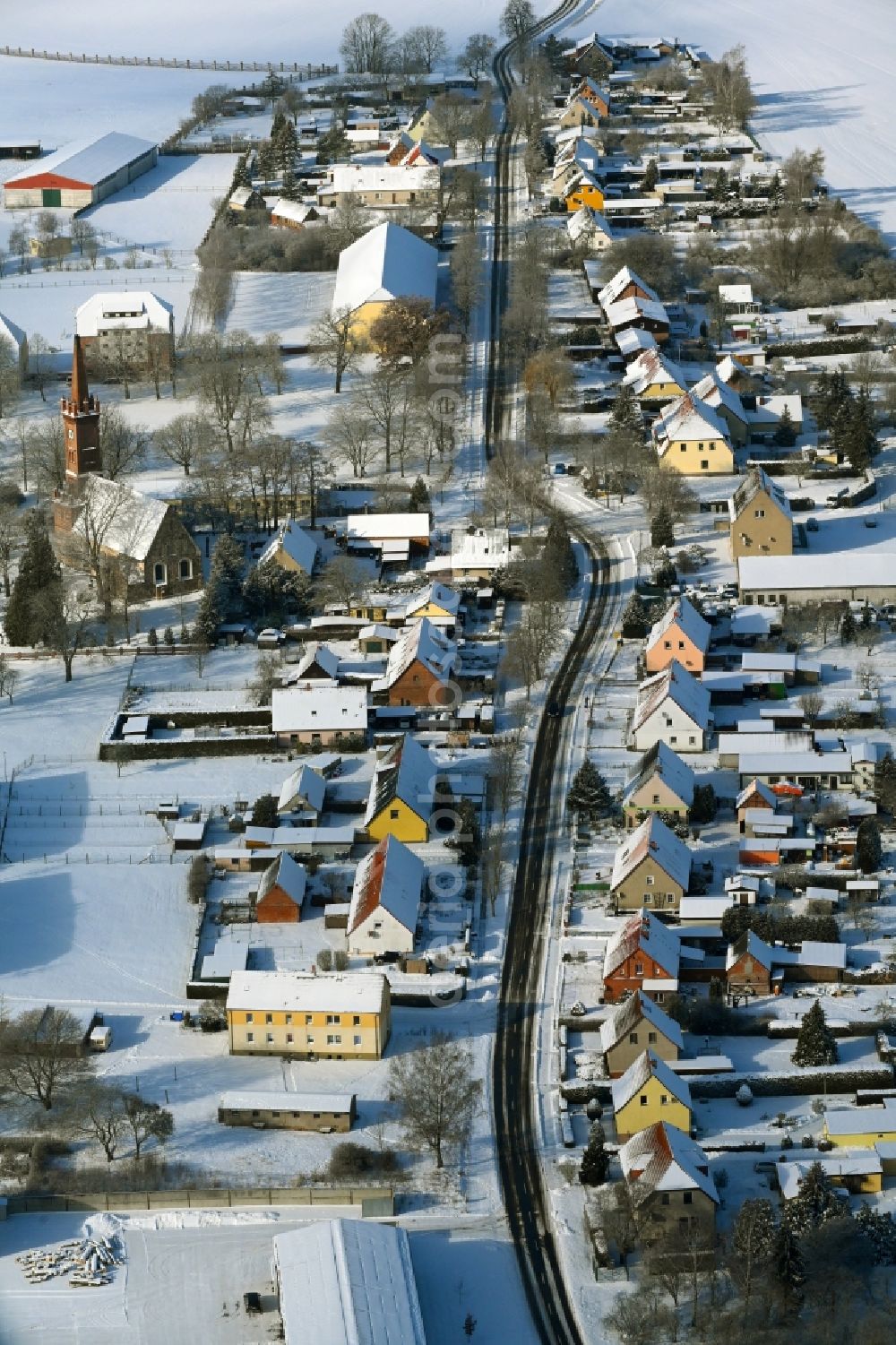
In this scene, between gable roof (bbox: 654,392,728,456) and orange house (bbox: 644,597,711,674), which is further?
gable roof (bbox: 654,392,728,456)

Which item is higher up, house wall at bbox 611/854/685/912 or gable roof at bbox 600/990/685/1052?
house wall at bbox 611/854/685/912

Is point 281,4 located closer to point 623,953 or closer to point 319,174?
point 319,174

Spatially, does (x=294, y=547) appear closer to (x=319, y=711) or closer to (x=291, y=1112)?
(x=319, y=711)

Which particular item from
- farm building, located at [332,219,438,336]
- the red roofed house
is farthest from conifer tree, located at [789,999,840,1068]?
farm building, located at [332,219,438,336]

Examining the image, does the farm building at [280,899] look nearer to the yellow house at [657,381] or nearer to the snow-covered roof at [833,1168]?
the snow-covered roof at [833,1168]

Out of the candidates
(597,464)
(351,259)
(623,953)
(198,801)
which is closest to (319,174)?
(351,259)

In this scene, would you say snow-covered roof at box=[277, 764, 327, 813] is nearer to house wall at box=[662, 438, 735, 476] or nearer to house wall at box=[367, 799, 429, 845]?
house wall at box=[367, 799, 429, 845]

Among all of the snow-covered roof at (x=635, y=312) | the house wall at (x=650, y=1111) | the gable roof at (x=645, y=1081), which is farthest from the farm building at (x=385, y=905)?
the snow-covered roof at (x=635, y=312)
